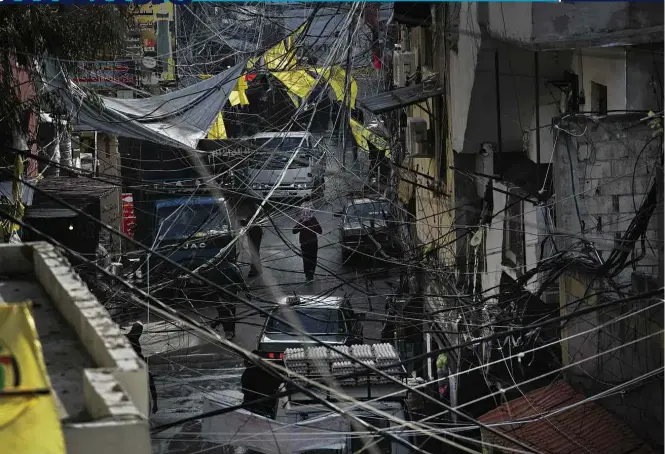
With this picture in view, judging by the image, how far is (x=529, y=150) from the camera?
16078 millimetres

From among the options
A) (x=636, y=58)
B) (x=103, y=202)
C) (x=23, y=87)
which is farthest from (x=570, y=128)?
(x=103, y=202)

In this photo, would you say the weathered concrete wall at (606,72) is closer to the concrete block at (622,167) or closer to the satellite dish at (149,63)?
the concrete block at (622,167)

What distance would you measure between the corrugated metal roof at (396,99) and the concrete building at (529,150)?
0.33ft

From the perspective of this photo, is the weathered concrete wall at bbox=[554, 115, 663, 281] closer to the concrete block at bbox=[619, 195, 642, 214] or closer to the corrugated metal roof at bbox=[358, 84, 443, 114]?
the concrete block at bbox=[619, 195, 642, 214]

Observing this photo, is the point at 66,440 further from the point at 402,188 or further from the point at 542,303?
the point at 402,188

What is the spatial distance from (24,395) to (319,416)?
8.07 metres

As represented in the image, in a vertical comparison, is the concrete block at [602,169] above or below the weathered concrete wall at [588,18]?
below

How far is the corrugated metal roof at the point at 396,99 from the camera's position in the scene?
18281 mm

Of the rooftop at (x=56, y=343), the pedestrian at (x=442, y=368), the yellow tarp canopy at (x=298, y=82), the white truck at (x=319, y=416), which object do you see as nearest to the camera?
the rooftop at (x=56, y=343)

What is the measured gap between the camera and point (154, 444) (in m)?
15.8

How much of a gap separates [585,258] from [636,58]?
1.97 meters

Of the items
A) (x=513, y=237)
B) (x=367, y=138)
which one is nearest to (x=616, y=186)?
(x=513, y=237)

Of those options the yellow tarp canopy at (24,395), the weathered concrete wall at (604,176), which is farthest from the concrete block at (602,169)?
the yellow tarp canopy at (24,395)

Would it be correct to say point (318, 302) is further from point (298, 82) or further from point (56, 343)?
point (298, 82)
